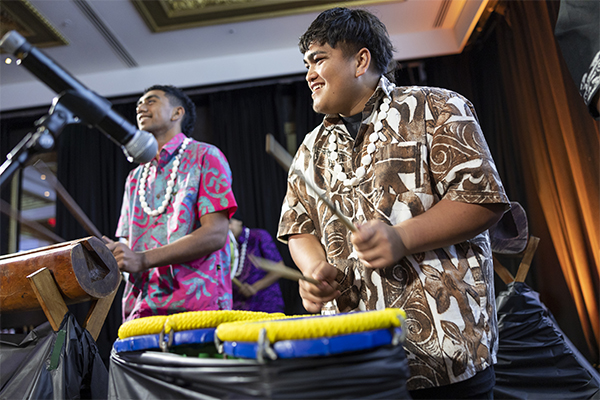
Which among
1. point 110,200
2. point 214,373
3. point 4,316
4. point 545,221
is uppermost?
point 110,200

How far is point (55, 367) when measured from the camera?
4.75 ft

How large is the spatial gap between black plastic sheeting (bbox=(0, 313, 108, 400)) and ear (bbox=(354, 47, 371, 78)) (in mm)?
1205

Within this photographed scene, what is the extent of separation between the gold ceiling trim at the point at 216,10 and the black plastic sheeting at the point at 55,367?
336cm

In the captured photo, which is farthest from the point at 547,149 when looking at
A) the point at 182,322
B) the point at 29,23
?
the point at 29,23

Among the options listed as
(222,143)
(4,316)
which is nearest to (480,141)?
(4,316)

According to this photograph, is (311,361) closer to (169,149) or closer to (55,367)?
(55,367)

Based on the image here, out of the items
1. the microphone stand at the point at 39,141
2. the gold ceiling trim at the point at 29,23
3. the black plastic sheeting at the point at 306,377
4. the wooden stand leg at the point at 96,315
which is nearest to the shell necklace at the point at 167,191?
the wooden stand leg at the point at 96,315

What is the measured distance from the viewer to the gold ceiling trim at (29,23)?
399 cm

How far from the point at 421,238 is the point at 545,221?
339 centimetres

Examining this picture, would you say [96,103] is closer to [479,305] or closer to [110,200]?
[479,305]

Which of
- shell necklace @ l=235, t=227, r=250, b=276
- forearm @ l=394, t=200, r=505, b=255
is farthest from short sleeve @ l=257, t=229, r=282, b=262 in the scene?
forearm @ l=394, t=200, r=505, b=255

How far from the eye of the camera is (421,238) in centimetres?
95

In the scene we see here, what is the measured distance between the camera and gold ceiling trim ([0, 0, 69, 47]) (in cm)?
399

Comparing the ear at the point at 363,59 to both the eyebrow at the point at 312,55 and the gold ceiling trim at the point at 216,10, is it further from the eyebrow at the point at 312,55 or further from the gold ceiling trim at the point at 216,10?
the gold ceiling trim at the point at 216,10
